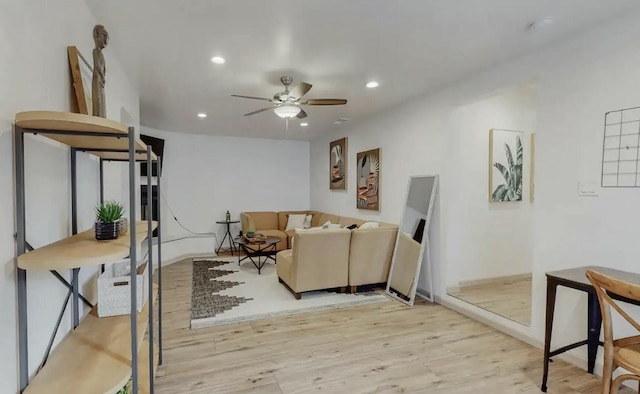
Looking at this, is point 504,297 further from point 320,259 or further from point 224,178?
point 224,178

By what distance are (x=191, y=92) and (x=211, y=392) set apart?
10.6 ft

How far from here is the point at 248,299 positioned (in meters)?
3.96

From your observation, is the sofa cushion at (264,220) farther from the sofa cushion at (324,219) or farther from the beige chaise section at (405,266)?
the beige chaise section at (405,266)

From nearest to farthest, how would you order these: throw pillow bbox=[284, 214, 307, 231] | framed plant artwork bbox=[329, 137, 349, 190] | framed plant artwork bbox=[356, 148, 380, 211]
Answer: framed plant artwork bbox=[356, 148, 380, 211]
framed plant artwork bbox=[329, 137, 349, 190]
throw pillow bbox=[284, 214, 307, 231]

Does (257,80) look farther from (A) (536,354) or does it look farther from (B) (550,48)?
(A) (536,354)

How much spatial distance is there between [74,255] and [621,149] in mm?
3186

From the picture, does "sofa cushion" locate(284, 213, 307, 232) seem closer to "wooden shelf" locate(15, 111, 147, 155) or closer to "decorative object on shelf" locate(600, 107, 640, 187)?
"decorative object on shelf" locate(600, 107, 640, 187)

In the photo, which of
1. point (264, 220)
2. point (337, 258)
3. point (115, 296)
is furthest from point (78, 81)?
point (264, 220)

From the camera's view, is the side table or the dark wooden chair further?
the side table

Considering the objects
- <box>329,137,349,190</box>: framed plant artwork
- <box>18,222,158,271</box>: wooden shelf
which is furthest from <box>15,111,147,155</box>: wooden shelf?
<box>329,137,349,190</box>: framed plant artwork

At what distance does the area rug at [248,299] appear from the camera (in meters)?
3.46

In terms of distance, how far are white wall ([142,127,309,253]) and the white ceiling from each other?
286 centimetres

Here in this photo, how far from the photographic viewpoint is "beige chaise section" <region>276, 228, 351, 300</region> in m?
3.88

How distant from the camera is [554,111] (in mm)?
2678
